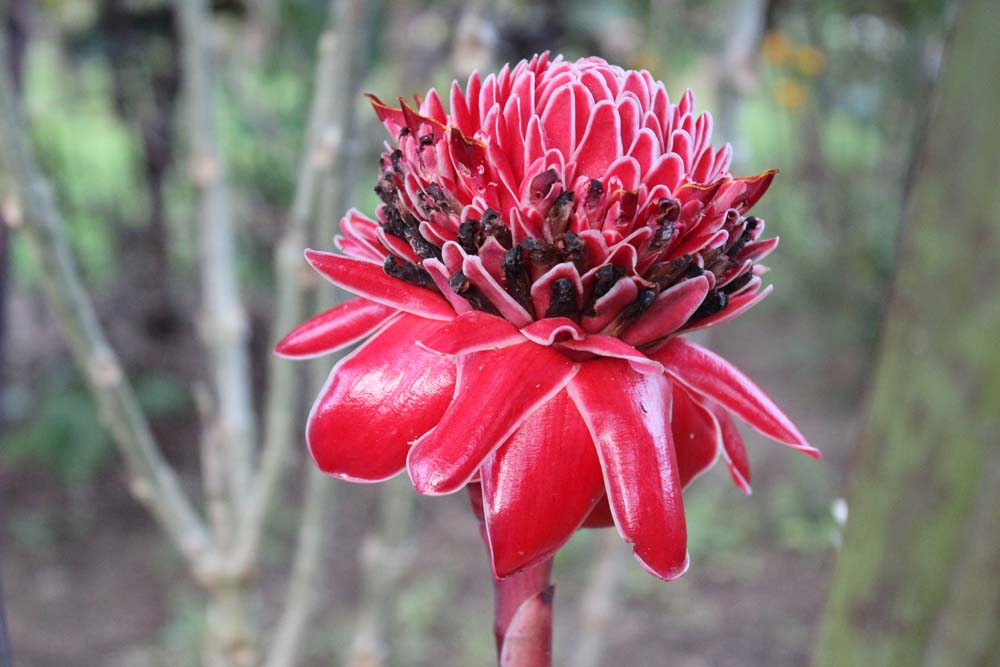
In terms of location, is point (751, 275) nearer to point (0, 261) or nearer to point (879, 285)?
point (0, 261)

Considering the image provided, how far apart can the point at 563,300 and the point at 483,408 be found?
63 millimetres

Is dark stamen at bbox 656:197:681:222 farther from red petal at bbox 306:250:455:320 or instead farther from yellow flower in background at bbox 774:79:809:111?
yellow flower in background at bbox 774:79:809:111

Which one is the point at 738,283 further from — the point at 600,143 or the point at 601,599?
the point at 601,599

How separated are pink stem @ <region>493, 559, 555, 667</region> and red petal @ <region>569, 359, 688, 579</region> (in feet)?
0.16

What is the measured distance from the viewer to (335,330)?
17.1 inches

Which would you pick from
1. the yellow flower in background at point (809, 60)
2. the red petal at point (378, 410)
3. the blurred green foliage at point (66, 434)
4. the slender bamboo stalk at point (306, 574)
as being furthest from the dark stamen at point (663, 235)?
the yellow flower in background at point (809, 60)

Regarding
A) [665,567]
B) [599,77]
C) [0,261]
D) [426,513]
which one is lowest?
[426,513]

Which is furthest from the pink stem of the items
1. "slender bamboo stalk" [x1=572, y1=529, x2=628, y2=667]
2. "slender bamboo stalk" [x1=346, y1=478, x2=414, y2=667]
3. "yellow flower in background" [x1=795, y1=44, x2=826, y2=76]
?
"yellow flower in background" [x1=795, y1=44, x2=826, y2=76]

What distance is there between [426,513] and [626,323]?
7.70 feet

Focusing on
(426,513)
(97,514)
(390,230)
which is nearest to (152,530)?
(97,514)

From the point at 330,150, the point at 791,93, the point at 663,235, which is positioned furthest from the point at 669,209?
the point at 791,93

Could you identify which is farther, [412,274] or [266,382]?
[266,382]

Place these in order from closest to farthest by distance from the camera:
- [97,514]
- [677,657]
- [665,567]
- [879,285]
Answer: [665,567] < [677,657] < [97,514] < [879,285]

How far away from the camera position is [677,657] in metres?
2.12
